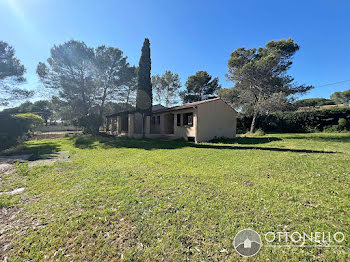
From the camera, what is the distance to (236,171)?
456 cm

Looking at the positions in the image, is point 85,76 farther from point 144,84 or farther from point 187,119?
point 187,119

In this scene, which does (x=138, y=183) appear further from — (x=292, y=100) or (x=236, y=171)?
(x=292, y=100)

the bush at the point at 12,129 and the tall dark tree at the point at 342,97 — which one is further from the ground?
the tall dark tree at the point at 342,97

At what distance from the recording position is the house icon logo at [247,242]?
1801mm

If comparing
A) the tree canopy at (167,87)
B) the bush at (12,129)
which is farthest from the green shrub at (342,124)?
the bush at (12,129)

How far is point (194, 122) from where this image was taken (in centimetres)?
1111

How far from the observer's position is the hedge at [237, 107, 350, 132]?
15250 mm

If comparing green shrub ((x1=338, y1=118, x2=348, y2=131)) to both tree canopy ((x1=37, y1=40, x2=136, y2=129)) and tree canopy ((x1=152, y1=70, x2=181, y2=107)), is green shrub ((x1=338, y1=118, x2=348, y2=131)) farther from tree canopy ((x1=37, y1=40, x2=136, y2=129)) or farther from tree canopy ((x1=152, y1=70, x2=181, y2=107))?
Answer: tree canopy ((x1=152, y1=70, x2=181, y2=107))

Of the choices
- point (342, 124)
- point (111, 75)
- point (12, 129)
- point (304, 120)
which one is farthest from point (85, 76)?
point (342, 124)

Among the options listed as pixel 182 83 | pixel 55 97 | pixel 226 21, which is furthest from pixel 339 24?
pixel 55 97

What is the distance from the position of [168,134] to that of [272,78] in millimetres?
12650

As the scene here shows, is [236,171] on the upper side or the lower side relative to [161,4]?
lower

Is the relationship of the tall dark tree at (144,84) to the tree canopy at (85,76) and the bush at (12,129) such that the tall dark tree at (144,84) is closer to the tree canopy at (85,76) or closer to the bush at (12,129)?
the tree canopy at (85,76)

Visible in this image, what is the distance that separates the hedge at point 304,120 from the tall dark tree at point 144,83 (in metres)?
13.2
